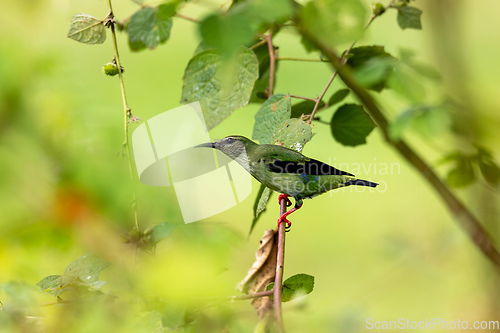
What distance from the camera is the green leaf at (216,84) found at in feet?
7.07

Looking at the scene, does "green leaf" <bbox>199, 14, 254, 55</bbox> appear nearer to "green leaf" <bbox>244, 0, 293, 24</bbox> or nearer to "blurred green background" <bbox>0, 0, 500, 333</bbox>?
"green leaf" <bbox>244, 0, 293, 24</bbox>

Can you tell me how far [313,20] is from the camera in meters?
1.37

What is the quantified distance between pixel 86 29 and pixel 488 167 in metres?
1.93

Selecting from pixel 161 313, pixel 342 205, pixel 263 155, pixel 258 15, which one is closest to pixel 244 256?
pixel 342 205

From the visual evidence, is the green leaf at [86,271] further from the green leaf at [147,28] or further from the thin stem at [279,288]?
the green leaf at [147,28]

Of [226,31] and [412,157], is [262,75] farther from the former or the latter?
[226,31]

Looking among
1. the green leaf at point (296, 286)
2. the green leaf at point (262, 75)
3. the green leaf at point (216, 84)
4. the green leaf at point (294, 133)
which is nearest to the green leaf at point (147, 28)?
the green leaf at point (216, 84)

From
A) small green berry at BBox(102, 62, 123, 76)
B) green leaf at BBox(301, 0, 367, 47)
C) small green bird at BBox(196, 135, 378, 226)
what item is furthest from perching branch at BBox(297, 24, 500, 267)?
small green bird at BBox(196, 135, 378, 226)

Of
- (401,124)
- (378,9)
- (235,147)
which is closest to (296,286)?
(401,124)

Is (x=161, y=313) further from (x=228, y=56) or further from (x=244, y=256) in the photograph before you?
(x=244, y=256)

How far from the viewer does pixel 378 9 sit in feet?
7.64

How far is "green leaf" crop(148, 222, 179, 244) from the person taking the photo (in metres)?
1.53

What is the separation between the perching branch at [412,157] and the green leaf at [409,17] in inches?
28.5

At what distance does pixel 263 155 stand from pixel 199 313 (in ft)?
6.05
